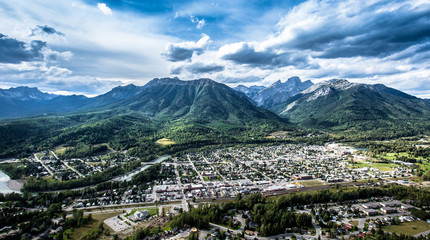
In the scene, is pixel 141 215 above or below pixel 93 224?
above

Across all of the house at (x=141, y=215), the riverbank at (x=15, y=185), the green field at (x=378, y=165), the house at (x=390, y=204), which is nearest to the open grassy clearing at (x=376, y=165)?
the green field at (x=378, y=165)

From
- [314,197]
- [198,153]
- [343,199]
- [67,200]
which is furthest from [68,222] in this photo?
[198,153]

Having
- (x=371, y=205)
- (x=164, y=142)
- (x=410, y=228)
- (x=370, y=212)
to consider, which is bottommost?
(x=410, y=228)

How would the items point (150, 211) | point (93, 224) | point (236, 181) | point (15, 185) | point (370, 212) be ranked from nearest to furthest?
point (93, 224), point (370, 212), point (150, 211), point (15, 185), point (236, 181)

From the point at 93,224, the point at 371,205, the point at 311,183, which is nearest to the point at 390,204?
the point at 371,205

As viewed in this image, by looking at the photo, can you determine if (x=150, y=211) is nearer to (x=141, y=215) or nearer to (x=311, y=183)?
(x=141, y=215)

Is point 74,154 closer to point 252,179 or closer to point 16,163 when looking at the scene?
point 16,163

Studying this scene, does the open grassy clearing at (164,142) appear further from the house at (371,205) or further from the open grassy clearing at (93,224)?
the house at (371,205)
